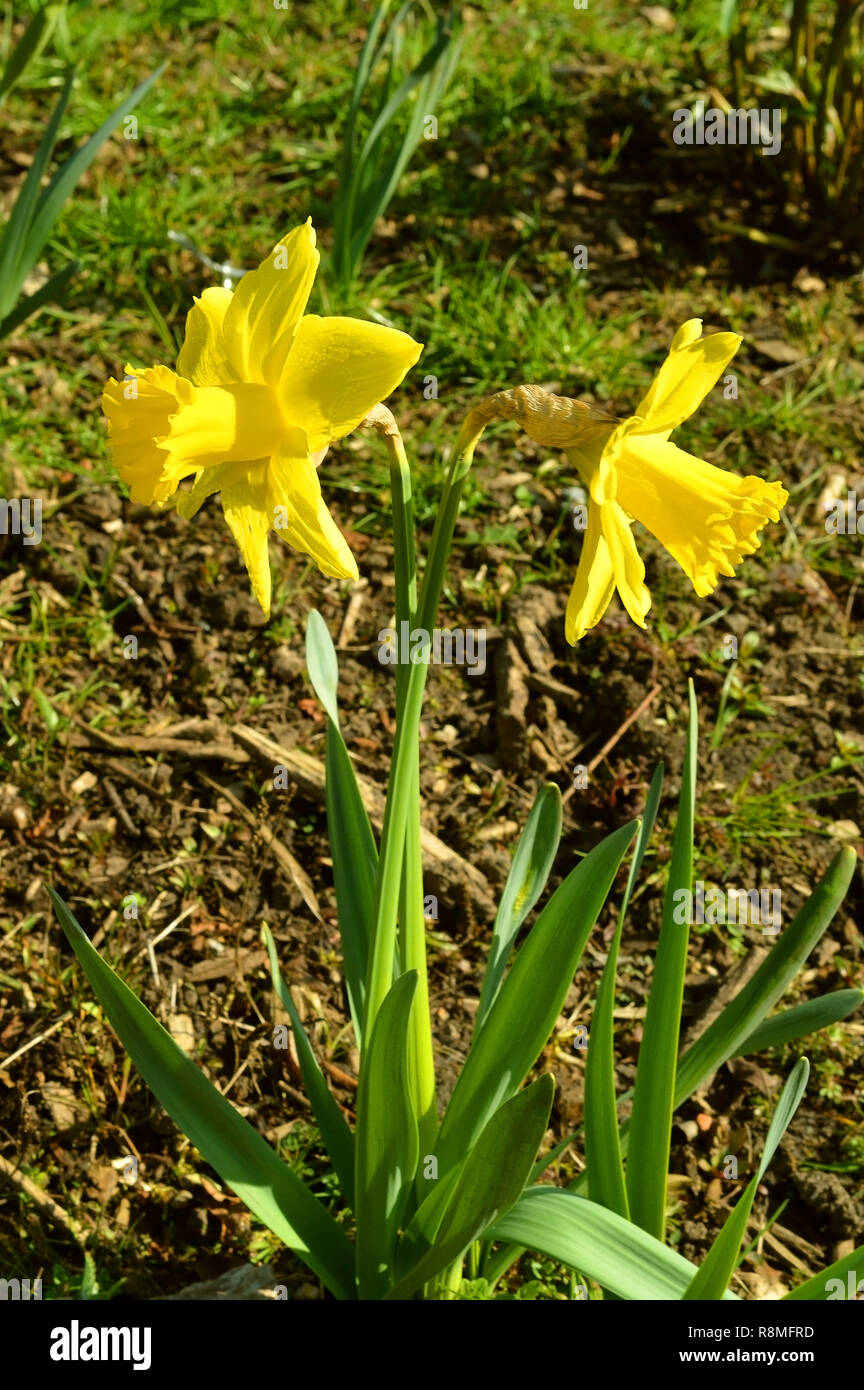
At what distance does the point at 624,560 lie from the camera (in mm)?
1213

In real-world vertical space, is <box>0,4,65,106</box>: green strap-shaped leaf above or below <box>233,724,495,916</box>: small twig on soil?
above

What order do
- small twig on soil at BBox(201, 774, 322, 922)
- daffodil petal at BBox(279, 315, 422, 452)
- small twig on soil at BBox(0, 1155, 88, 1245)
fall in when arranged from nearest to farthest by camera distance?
daffodil petal at BBox(279, 315, 422, 452) < small twig on soil at BBox(0, 1155, 88, 1245) < small twig on soil at BBox(201, 774, 322, 922)

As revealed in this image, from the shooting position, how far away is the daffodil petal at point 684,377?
3.93 feet

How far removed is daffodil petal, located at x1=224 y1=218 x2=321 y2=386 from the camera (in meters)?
1.19

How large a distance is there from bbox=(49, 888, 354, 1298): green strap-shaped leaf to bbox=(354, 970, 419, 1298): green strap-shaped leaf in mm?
81

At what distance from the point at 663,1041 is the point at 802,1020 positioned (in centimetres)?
23

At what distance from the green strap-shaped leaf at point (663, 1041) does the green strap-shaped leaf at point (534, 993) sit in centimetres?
15

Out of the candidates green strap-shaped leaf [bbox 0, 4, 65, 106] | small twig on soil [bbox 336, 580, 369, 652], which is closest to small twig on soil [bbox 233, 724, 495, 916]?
small twig on soil [bbox 336, 580, 369, 652]

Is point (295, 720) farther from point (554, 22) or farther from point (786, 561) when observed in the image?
point (554, 22)

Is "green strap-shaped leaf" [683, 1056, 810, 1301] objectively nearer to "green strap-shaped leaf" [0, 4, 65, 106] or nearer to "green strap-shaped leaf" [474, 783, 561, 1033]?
"green strap-shaped leaf" [474, 783, 561, 1033]
